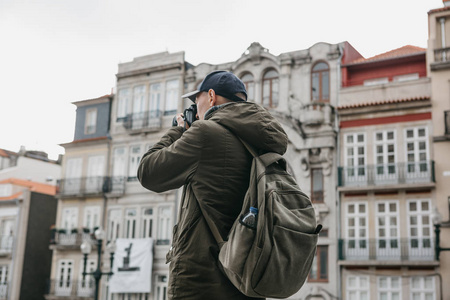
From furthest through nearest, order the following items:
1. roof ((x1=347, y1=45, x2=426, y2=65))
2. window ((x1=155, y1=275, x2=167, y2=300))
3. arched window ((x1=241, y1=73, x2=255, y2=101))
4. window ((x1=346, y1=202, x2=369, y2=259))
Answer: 1. window ((x1=155, y1=275, x2=167, y2=300))
2. arched window ((x1=241, y1=73, x2=255, y2=101))
3. roof ((x1=347, y1=45, x2=426, y2=65))
4. window ((x1=346, y1=202, x2=369, y2=259))

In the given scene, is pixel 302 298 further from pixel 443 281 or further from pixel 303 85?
pixel 303 85

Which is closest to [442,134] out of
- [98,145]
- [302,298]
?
[302,298]

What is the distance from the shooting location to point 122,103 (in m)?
35.2

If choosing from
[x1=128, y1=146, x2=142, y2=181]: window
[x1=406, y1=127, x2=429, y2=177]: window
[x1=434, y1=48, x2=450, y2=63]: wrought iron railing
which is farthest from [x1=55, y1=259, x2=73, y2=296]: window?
[x1=434, y1=48, x2=450, y2=63]: wrought iron railing

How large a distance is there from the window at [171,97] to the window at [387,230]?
40.4 ft

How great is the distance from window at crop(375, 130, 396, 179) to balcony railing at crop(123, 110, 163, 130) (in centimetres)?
1188

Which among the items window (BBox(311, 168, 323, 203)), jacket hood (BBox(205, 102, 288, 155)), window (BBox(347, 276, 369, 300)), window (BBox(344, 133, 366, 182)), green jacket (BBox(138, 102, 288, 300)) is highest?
window (BBox(344, 133, 366, 182))

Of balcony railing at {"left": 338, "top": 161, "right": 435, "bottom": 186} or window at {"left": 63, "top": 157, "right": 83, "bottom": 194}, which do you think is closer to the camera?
balcony railing at {"left": 338, "top": 161, "right": 435, "bottom": 186}

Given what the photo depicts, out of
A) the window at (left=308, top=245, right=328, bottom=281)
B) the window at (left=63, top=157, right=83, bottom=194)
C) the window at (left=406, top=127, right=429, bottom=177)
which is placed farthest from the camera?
the window at (left=63, top=157, right=83, bottom=194)

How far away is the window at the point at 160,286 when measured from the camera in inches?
1209

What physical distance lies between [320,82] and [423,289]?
1045cm

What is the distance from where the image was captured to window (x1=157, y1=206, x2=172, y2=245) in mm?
31609

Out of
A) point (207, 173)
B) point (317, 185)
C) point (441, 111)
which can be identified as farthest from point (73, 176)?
point (207, 173)

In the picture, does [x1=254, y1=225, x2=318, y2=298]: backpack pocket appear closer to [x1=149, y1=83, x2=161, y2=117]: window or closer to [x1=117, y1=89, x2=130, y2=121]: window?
[x1=149, y1=83, x2=161, y2=117]: window
